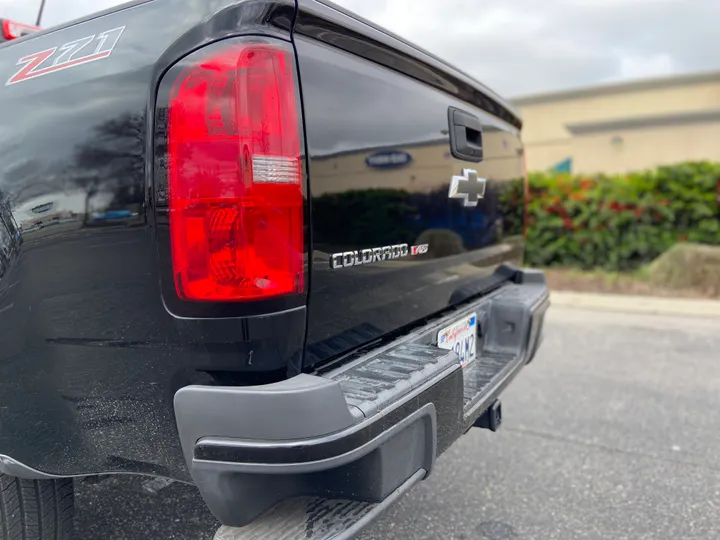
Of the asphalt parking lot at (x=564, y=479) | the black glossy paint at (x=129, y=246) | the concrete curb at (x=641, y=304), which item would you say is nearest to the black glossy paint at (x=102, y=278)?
the black glossy paint at (x=129, y=246)

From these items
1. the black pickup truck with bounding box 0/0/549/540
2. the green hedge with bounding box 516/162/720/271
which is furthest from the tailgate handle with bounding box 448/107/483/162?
the green hedge with bounding box 516/162/720/271

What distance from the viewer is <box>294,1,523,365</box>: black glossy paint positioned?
5.27ft

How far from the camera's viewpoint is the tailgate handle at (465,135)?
2303 millimetres

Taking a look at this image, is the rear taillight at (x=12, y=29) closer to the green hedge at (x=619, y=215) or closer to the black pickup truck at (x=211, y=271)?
the black pickup truck at (x=211, y=271)

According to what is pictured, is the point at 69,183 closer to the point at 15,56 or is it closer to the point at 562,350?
the point at 15,56

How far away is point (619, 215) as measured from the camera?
9445 millimetres

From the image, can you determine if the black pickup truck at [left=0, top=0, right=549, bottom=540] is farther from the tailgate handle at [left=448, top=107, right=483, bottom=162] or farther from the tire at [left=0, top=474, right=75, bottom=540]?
the tailgate handle at [left=448, top=107, right=483, bottom=162]

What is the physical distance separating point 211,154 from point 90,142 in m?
0.36

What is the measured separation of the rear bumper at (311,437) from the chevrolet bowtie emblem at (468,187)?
87 cm

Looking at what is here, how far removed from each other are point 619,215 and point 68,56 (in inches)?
362

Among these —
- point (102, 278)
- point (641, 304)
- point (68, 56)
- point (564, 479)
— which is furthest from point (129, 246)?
point (641, 304)

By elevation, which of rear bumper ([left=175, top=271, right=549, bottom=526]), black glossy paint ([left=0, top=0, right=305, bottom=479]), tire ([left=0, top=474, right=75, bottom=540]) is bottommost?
tire ([left=0, top=474, right=75, bottom=540])

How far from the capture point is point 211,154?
4.61ft

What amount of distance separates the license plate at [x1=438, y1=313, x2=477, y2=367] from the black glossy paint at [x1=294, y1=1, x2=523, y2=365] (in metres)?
0.10
